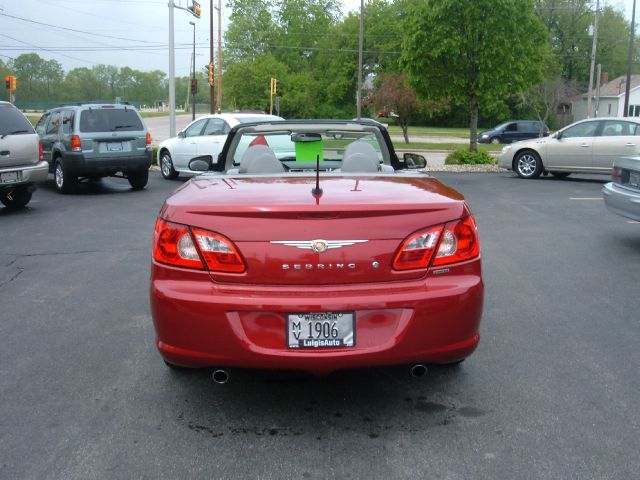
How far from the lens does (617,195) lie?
869cm

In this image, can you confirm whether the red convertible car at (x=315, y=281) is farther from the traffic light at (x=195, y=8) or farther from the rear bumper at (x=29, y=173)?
the traffic light at (x=195, y=8)

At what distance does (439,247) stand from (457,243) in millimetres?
121

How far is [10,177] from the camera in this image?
11.1m

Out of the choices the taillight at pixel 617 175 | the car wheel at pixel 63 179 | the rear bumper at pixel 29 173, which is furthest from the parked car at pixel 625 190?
the car wheel at pixel 63 179

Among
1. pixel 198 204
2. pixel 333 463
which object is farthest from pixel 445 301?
pixel 198 204

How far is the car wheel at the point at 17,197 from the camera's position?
1214 centimetres

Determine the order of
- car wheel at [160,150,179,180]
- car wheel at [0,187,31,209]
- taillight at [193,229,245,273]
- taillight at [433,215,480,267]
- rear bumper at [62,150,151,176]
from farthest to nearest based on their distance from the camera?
1. car wheel at [160,150,179,180]
2. rear bumper at [62,150,151,176]
3. car wheel at [0,187,31,209]
4. taillight at [433,215,480,267]
5. taillight at [193,229,245,273]

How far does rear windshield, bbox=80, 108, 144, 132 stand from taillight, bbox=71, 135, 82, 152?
244 mm

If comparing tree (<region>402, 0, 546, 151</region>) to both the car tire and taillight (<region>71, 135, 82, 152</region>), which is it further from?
taillight (<region>71, 135, 82, 152</region>)

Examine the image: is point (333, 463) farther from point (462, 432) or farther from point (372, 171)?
point (372, 171)

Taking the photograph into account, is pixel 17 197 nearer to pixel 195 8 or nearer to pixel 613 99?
pixel 195 8

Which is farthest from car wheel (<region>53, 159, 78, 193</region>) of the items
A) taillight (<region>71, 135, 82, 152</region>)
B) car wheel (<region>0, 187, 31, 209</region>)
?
car wheel (<region>0, 187, 31, 209</region>)

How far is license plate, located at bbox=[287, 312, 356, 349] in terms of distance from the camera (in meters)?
3.34

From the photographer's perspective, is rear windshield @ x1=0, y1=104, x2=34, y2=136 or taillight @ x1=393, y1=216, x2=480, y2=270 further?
rear windshield @ x1=0, y1=104, x2=34, y2=136
